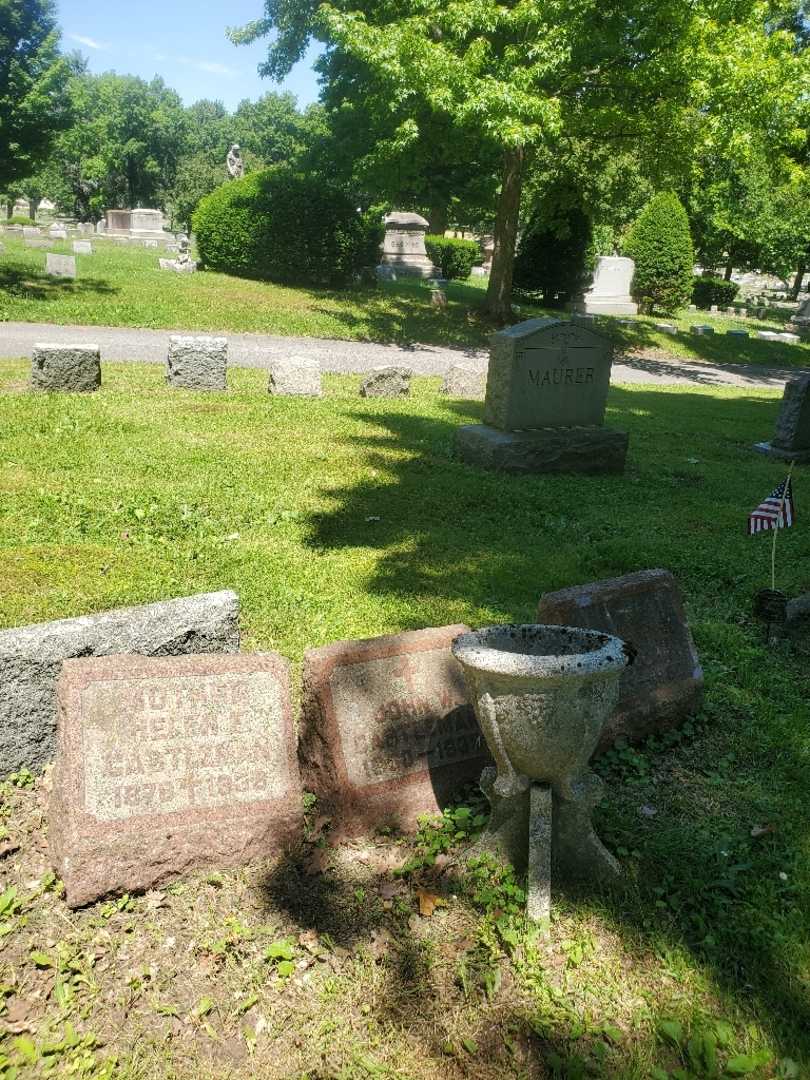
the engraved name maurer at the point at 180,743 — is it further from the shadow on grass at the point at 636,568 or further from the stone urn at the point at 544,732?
the stone urn at the point at 544,732

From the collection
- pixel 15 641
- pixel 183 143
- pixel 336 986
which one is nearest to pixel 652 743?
pixel 336 986

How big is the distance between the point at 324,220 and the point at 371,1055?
73.0ft

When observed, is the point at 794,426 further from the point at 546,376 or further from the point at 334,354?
the point at 334,354

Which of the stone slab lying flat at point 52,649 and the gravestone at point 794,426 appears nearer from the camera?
the stone slab lying flat at point 52,649

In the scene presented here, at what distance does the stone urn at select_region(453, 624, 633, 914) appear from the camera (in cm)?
281

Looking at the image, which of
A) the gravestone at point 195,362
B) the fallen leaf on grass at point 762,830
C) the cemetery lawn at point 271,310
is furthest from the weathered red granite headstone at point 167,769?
the cemetery lawn at point 271,310

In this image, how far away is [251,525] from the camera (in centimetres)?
661

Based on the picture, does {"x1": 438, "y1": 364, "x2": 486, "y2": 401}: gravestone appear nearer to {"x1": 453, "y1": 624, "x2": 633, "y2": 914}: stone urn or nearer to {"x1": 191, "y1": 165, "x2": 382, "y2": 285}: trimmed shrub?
{"x1": 453, "y1": 624, "x2": 633, "y2": 914}: stone urn

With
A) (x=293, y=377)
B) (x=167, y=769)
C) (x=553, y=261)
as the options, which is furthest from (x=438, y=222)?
(x=167, y=769)

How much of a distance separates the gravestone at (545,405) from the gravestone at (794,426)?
9.74 ft

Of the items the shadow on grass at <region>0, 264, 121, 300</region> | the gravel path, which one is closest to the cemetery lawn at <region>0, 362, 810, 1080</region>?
the gravel path

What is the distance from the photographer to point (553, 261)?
25.0 m

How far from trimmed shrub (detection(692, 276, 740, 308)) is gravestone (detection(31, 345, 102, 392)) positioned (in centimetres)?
2847

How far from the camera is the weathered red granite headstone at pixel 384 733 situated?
11.6 ft
